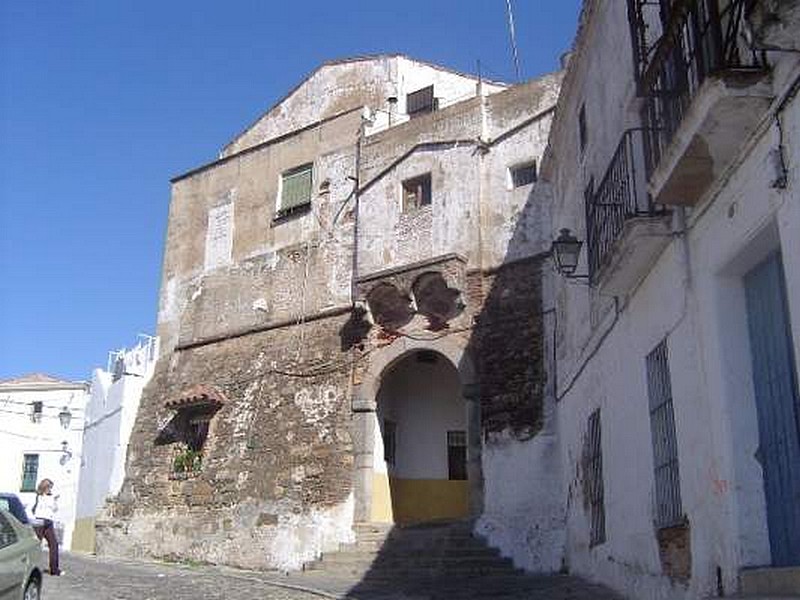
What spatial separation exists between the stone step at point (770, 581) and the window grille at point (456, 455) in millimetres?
12453

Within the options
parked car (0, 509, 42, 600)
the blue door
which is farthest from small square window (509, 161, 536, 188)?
parked car (0, 509, 42, 600)

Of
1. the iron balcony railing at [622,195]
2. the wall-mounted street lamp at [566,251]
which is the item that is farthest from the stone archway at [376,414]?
the iron balcony railing at [622,195]

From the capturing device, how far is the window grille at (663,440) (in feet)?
25.9

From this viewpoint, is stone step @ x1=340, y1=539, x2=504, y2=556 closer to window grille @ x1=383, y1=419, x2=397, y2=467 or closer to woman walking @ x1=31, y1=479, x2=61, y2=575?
window grille @ x1=383, y1=419, x2=397, y2=467

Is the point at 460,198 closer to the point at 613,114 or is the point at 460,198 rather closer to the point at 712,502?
the point at 613,114

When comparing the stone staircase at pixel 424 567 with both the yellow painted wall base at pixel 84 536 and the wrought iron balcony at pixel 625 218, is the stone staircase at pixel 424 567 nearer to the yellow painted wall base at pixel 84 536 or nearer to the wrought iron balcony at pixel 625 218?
the wrought iron balcony at pixel 625 218

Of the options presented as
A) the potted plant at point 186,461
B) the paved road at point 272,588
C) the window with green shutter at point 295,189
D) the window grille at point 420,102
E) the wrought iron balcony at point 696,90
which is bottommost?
the paved road at point 272,588

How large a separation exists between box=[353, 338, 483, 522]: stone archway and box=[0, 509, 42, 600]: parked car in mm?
8648

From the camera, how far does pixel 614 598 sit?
938 centimetres

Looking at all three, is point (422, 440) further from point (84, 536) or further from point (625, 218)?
point (625, 218)

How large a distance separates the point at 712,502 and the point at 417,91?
16.9 metres

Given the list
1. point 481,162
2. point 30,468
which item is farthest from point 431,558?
point 30,468

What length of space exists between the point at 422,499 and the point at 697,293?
11751 mm

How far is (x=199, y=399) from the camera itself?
1945 cm
